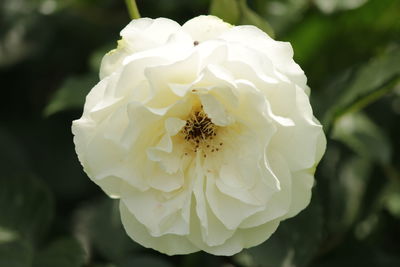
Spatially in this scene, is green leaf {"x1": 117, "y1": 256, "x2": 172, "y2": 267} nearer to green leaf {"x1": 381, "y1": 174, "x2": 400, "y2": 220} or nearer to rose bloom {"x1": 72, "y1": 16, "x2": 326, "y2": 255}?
rose bloom {"x1": 72, "y1": 16, "x2": 326, "y2": 255}

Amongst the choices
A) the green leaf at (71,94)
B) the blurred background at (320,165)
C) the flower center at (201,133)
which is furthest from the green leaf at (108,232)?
the flower center at (201,133)

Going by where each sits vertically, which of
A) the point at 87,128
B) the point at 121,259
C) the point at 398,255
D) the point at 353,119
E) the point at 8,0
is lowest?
the point at 398,255

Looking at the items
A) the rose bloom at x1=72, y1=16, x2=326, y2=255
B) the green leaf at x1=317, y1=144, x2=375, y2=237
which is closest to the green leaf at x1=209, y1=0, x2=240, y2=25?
the rose bloom at x1=72, y1=16, x2=326, y2=255

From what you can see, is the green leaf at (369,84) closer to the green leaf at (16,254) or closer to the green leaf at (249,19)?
the green leaf at (249,19)

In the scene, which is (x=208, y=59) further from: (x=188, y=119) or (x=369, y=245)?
(x=369, y=245)

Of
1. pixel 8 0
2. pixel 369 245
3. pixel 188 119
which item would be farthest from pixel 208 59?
pixel 8 0

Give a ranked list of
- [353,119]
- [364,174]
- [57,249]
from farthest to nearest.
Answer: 1. [364,174]
2. [353,119]
3. [57,249]

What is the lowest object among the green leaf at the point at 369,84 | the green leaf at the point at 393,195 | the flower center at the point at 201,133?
the green leaf at the point at 393,195
